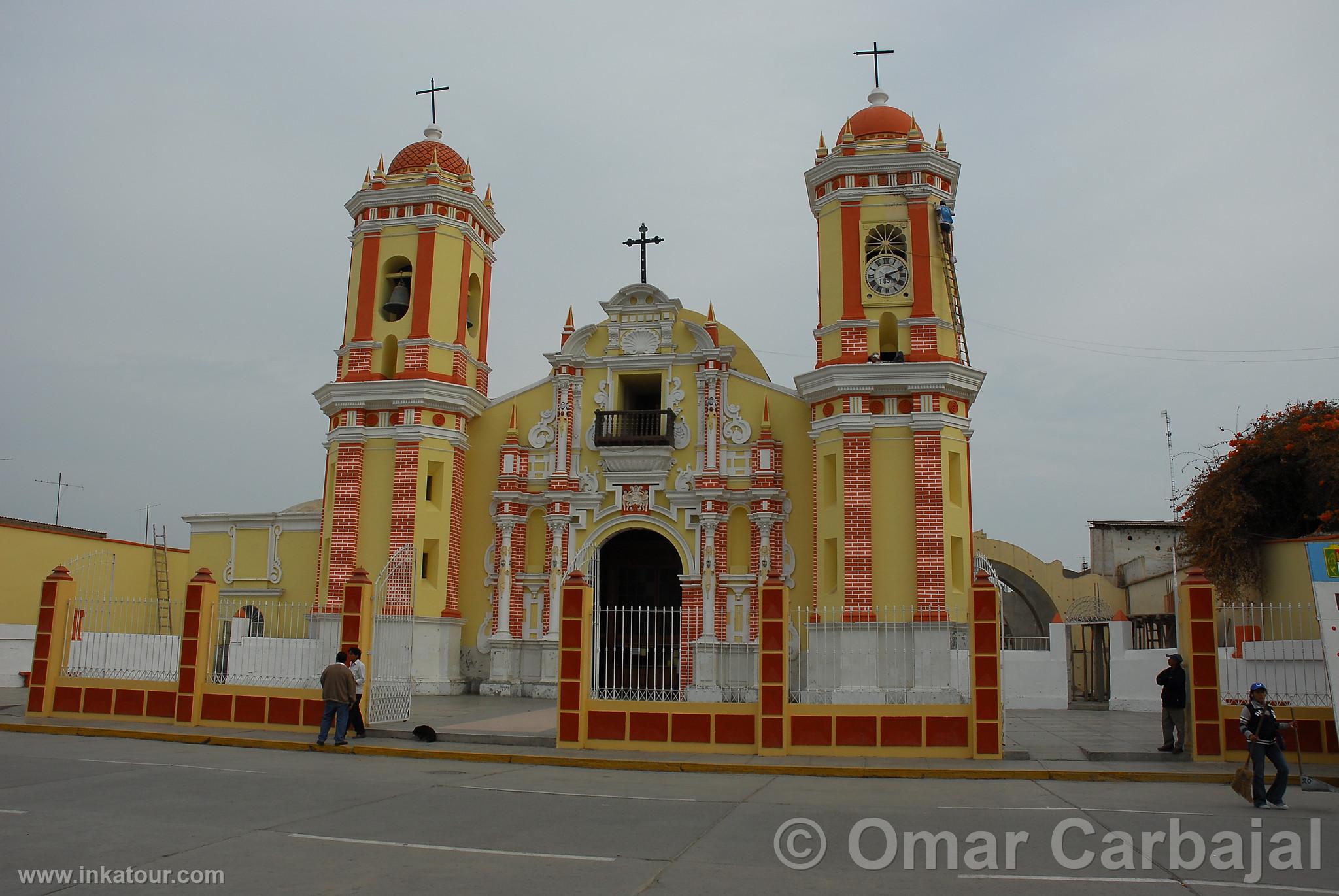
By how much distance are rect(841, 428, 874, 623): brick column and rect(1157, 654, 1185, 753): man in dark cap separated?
6.15m

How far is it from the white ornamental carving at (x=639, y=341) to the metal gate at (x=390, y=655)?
649 centimetres

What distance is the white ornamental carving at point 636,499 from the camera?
2234 cm

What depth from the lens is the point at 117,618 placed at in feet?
60.8

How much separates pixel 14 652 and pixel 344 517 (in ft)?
27.6

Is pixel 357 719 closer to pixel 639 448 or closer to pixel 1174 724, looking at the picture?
pixel 639 448

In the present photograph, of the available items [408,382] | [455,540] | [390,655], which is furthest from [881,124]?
[390,655]

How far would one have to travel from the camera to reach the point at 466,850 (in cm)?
752

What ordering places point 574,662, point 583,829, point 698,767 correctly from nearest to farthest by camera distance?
point 583,829 < point 698,767 < point 574,662

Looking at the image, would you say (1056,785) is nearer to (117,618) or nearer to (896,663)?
(896,663)

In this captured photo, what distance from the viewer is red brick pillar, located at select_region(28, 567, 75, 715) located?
54.3 ft

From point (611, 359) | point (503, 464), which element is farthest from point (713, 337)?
point (503, 464)

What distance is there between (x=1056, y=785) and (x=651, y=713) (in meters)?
5.22

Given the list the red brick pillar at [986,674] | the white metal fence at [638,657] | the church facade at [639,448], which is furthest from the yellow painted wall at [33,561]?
the red brick pillar at [986,674]

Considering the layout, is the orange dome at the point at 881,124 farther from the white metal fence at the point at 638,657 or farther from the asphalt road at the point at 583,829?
the asphalt road at the point at 583,829
